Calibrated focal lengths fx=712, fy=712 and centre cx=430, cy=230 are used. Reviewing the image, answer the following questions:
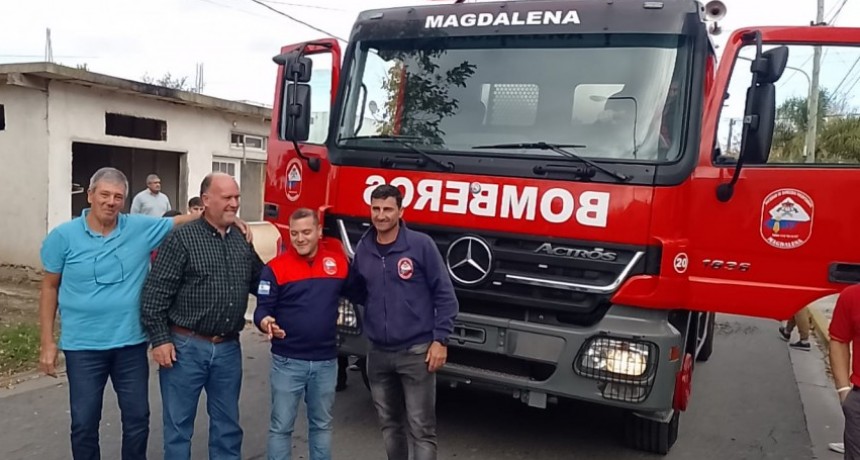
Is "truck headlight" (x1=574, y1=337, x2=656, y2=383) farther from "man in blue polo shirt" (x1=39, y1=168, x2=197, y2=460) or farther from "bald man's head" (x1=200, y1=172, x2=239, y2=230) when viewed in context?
"man in blue polo shirt" (x1=39, y1=168, x2=197, y2=460)

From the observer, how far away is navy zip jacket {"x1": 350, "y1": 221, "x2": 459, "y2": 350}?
11.3 feet

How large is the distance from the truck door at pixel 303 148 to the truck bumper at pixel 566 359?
1391 millimetres

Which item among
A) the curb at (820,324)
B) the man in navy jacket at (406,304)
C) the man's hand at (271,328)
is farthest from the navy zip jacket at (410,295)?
the curb at (820,324)

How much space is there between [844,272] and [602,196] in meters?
1.29

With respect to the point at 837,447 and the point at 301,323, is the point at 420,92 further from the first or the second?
the point at 837,447

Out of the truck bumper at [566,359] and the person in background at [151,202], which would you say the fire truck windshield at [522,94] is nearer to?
the truck bumper at [566,359]

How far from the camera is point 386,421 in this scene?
11.9 ft

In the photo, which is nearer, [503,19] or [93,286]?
[93,286]

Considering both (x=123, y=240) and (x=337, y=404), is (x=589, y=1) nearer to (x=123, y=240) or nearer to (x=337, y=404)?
(x=123, y=240)

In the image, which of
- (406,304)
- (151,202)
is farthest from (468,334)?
(151,202)

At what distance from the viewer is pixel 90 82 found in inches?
355

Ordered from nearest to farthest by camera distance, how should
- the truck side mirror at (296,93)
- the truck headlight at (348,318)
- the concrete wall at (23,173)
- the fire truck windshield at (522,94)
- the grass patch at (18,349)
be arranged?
1. the fire truck windshield at (522,94)
2. the truck headlight at (348,318)
3. the truck side mirror at (296,93)
4. the grass patch at (18,349)
5. the concrete wall at (23,173)

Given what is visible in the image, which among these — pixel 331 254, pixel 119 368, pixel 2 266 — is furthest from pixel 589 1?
pixel 2 266

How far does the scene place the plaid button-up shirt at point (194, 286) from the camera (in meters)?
3.22
